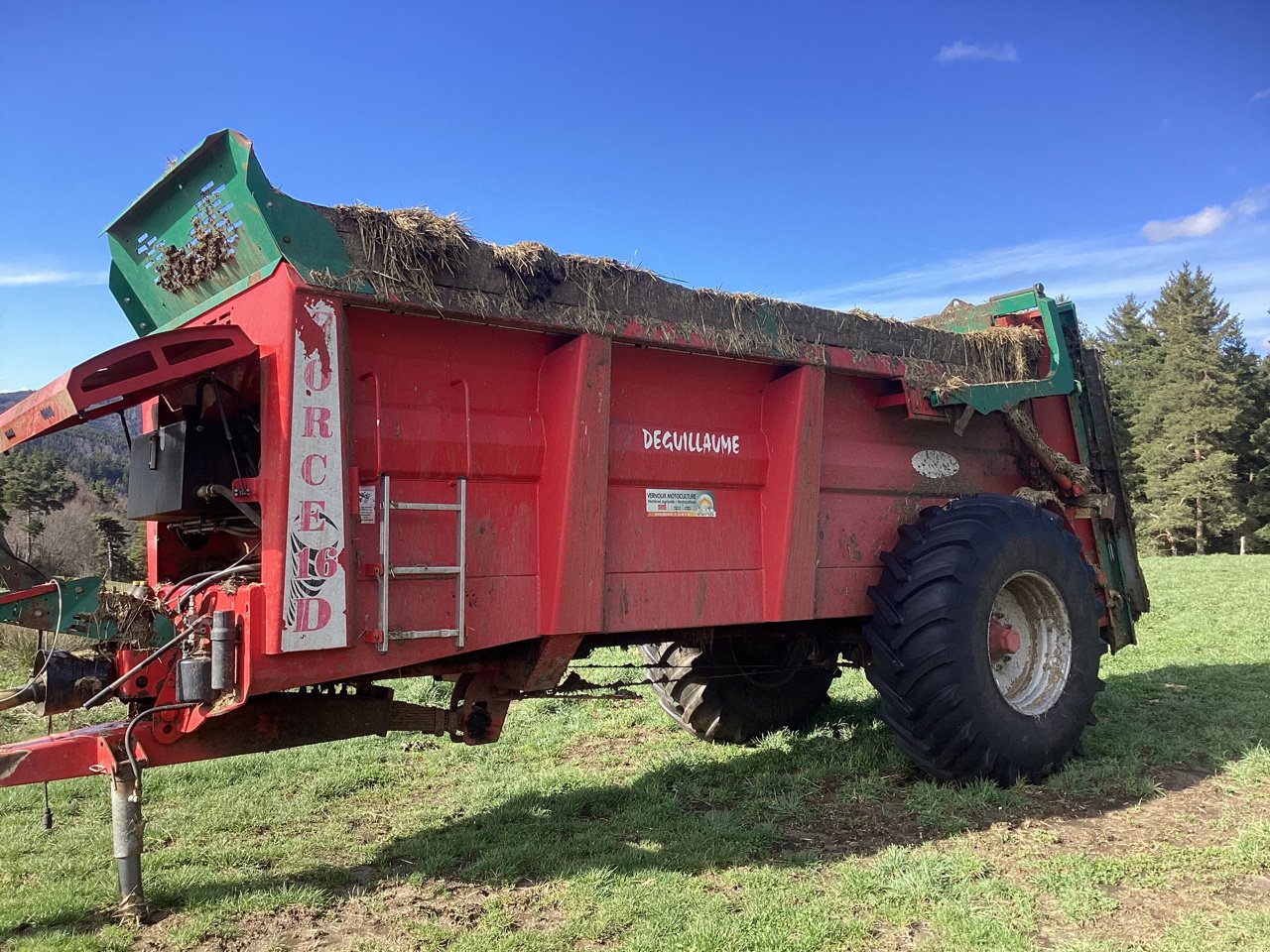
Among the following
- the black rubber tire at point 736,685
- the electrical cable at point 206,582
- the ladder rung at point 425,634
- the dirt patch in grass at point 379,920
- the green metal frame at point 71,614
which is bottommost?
the dirt patch in grass at point 379,920

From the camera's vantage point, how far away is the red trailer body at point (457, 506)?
11.6 feet

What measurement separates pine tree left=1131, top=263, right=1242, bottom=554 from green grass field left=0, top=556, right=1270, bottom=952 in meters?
38.6

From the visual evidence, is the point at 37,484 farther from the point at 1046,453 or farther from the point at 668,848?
the point at 1046,453

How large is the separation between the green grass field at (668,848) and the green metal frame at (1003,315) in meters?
2.29

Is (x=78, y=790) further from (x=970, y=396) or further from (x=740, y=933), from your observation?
(x=970, y=396)

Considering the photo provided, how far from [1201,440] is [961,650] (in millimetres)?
43549

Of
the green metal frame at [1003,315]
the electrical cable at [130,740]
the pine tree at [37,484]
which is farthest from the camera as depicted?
the pine tree at [37,484]

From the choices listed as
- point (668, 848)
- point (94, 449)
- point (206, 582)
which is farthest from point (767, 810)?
point (94, 449)

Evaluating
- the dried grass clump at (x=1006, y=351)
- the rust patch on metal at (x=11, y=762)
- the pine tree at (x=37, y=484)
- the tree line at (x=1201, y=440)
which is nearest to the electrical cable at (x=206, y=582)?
the rust patch on metal at (x=11, y=762)

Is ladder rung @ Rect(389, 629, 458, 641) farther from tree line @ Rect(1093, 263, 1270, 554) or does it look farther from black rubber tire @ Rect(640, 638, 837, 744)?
tree line @ Rect(1093, 263, 1270, 554)

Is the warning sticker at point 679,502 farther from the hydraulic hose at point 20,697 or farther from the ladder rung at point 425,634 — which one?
the hydraulic hose at point 20,697

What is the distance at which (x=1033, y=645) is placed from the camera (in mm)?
5848

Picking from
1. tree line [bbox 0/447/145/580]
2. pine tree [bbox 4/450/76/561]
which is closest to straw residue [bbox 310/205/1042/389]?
tree line [bbox 0/447/145/580]

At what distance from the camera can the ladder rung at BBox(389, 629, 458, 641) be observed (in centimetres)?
380
